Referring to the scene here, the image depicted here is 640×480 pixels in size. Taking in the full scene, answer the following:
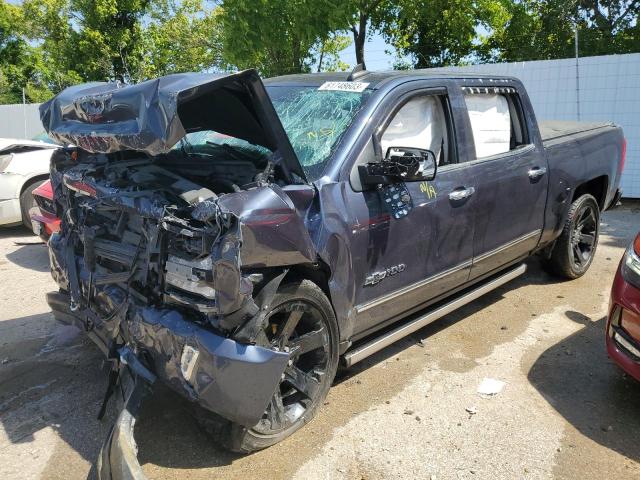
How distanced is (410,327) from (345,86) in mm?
1660

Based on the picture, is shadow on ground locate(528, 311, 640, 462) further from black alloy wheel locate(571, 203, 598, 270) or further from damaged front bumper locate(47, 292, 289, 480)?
damaged front bumper locate(47, 292, 289, 480)

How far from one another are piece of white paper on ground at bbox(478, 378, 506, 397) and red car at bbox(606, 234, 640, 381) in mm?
699

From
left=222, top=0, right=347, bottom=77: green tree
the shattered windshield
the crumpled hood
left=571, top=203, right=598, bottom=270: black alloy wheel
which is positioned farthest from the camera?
left=222, top=0, right=347, bottom=77: green tree

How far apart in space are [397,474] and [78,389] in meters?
2.12

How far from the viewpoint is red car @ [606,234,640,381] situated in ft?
10.2

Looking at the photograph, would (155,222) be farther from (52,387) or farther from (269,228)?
(52,387)

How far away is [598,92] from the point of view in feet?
31.3

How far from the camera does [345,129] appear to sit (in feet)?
10.5

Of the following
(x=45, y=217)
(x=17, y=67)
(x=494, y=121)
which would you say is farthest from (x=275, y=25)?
(x=17, y=67)

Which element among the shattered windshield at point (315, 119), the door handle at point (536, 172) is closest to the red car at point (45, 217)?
the shattered windshield at point (315, 119)

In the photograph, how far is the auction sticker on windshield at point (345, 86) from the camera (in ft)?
11.4

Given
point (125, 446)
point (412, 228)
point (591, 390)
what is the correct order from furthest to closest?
point (591, 390), point (412, 228), point (125, 446)

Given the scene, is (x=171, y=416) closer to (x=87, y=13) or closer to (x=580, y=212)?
(x=580, y=212)

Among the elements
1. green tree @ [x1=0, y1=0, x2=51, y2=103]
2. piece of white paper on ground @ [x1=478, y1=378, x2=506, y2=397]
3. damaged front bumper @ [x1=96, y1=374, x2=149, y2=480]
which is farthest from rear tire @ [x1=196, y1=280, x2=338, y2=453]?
green tree @ [x1=0, y1=0, x2=51, y2=103]
